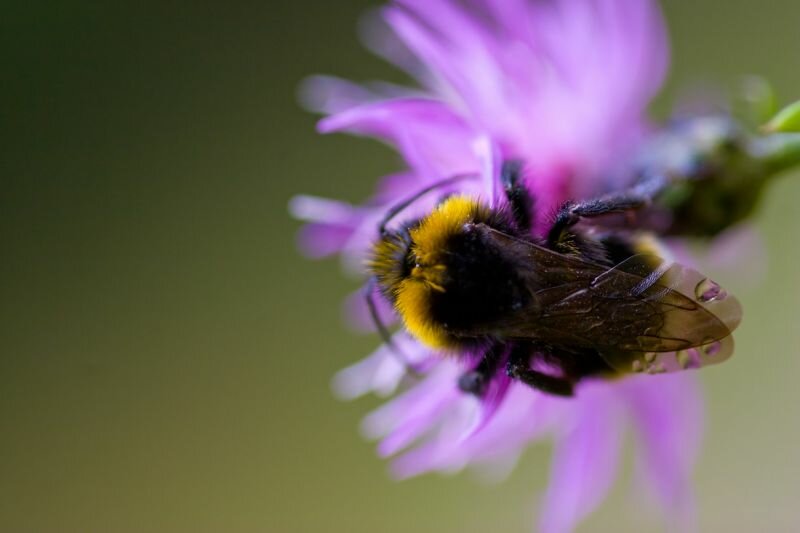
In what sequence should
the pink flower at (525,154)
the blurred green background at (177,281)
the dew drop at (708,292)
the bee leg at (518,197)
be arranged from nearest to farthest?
the dew drop at (708,292)
the bee leg at (518,197)
the pink flower at (525,154)
the blurred green background at (177,281)

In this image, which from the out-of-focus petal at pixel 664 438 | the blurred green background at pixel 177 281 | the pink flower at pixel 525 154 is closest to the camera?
the pink flower at pixel 525 154

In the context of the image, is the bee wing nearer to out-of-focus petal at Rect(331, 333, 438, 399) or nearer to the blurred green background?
out-of-focus petal at Rect(331, 333, 438, 399)

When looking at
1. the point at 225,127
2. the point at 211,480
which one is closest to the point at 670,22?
the point at 225,127

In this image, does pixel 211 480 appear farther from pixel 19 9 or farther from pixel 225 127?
pixel 19 9

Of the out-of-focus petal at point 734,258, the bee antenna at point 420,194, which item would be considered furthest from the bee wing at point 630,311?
the out-of-focus petal at point 734,258

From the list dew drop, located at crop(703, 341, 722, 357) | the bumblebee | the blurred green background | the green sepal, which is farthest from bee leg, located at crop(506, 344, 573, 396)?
the blurred green background

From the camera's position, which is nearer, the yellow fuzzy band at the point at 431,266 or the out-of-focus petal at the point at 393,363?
the yellow fuzzy band at the point at 431,266

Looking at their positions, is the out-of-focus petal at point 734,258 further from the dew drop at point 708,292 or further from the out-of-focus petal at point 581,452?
the dew drop at point 708,292

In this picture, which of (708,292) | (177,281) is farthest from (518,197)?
(177,281)
